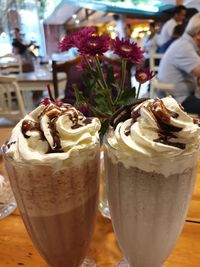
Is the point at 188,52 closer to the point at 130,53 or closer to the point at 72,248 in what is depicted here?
the point at 130,53

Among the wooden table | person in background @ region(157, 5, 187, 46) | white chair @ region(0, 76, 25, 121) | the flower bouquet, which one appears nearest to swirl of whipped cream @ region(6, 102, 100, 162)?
the flower bouquet

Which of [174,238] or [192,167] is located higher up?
[192,167]

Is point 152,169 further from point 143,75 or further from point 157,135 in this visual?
point 143,75

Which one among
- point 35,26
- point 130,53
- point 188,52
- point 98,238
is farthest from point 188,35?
point 35,26

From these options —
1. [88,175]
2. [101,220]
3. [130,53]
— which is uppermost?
[130,53]

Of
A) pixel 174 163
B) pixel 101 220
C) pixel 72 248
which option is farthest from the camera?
pixel 101 220

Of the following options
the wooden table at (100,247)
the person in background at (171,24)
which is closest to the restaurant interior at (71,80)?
the wooden table at (100,247)
